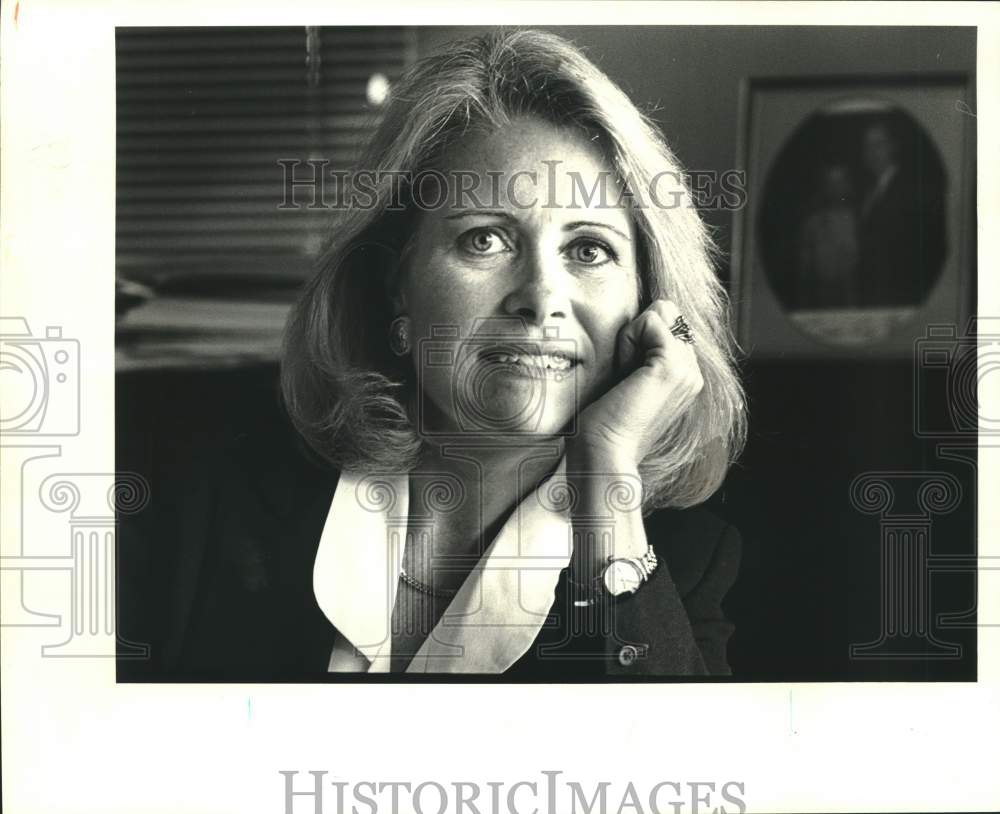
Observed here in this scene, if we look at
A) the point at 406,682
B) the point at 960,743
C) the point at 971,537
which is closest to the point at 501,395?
the point at 406,682

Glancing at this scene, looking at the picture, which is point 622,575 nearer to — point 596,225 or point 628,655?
point 628,655

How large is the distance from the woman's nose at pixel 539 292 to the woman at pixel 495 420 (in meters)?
0.03

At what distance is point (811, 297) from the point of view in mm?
2436

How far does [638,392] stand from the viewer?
242cm

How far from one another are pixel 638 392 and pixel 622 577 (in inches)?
17.3

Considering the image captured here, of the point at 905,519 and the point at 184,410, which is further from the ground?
the point at 184,410

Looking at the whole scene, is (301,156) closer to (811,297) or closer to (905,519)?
(811,297)

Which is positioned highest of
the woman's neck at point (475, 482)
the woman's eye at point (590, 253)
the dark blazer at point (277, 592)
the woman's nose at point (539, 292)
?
the woman's eye at point (590, 253)

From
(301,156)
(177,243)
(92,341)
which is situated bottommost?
(92,341)

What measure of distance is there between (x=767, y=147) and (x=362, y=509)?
130cm

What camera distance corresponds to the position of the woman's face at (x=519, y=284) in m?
2.40

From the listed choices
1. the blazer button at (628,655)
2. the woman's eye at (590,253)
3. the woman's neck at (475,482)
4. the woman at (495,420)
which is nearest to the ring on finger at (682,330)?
the woman at (495,420)

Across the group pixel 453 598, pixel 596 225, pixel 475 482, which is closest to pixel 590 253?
pixel 596 225

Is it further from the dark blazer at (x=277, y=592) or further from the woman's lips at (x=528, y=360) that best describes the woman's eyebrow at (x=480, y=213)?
the dark blazer at (x=277, y=592)
